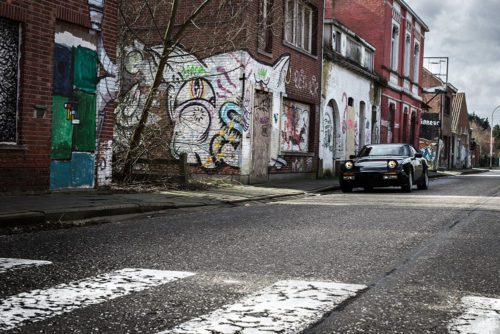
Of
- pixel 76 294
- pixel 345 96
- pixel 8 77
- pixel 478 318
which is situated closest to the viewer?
pixel 478 318

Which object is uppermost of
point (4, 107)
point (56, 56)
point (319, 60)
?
point (319, 60)

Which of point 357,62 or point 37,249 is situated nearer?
point 37,249

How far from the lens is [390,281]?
452cm

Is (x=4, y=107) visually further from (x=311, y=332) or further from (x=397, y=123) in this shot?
(x=397, y=123)

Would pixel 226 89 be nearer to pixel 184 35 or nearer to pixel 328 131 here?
pixel 184 35

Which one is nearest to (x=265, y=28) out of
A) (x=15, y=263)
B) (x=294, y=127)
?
(x=294, y=127)

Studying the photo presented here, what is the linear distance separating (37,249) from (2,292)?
1819 millimetres

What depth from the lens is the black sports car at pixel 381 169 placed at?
15.7 metres

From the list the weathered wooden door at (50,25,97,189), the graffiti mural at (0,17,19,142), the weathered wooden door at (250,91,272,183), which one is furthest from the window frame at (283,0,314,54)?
the graffiti mural at (0,17,19,142)

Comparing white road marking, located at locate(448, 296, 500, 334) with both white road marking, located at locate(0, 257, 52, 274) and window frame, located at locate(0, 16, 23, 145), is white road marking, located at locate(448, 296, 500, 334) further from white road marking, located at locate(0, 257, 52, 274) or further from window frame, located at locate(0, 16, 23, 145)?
window frame, located at locate(0, 16, 23, 145)

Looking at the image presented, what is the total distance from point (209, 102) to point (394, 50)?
1914 centimetres

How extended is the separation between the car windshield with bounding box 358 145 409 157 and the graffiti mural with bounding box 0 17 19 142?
33.4 feet

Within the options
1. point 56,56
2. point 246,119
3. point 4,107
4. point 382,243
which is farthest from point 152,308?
point 246,119

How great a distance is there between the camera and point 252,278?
4.52m
